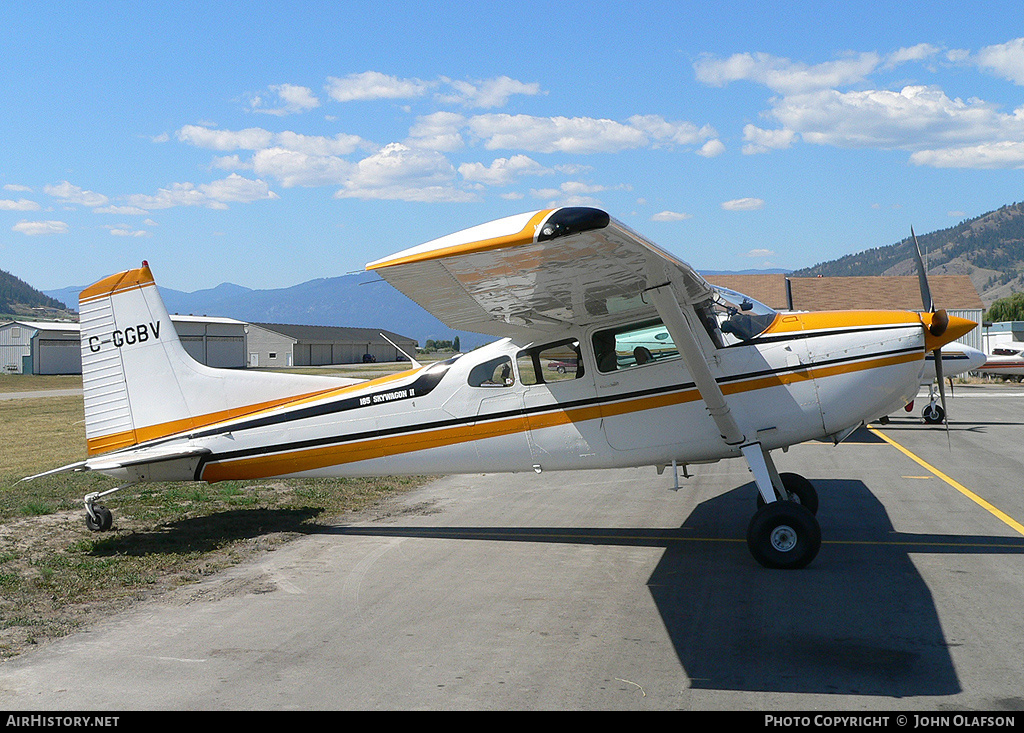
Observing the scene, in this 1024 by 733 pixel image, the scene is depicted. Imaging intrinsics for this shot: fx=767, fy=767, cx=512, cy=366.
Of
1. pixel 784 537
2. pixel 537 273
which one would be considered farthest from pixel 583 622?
pixel 537 273

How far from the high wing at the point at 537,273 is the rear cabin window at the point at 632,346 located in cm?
30

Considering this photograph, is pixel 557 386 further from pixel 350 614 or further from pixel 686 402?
pixel 350 614

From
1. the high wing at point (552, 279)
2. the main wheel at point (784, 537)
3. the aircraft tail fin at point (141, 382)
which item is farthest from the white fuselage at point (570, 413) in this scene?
the main wheel at point (784, 537)

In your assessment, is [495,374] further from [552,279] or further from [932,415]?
[932,415]

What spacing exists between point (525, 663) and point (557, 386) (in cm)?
355

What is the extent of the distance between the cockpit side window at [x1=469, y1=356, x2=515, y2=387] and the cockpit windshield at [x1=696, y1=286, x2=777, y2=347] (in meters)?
2.08

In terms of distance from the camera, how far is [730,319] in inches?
302

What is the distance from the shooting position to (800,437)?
7461 millimetres

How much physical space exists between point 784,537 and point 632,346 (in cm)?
231

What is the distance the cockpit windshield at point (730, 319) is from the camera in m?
7.58

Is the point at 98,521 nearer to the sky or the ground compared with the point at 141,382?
nearer to the ground

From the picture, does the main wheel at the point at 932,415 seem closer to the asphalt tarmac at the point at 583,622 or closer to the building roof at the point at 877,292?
the asphalt tarmac at the point at 583,622
